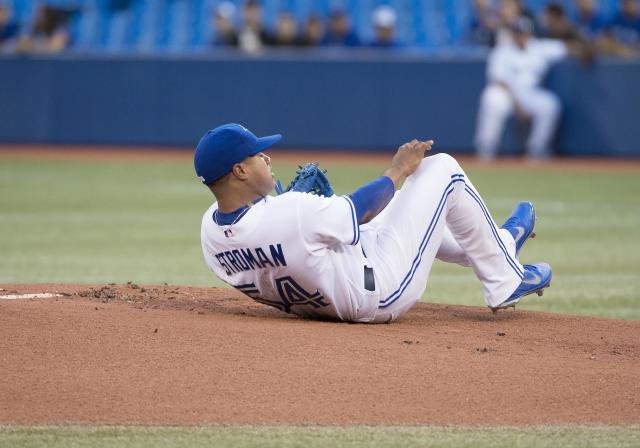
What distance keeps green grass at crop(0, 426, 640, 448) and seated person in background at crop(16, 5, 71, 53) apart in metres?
16.7

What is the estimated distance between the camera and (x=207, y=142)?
531cm

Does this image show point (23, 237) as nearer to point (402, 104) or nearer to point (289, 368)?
point (289, 368)

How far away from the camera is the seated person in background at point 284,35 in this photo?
19.8m

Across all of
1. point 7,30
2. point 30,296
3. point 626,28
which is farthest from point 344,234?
point 7,30

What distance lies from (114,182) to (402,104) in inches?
210

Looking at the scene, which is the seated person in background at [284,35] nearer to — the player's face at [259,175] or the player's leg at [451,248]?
the player's leg at [451,248]

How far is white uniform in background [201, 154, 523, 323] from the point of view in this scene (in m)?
5.26

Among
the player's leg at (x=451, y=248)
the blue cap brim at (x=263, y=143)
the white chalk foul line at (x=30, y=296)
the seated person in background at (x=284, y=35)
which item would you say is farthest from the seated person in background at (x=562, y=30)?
the blue cap brim at (x=263, y=143)

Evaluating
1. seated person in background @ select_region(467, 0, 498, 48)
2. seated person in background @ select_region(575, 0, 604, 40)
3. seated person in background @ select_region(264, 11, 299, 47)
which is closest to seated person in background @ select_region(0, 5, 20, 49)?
seated person in background @ select_region(264, 11, 299, 47)

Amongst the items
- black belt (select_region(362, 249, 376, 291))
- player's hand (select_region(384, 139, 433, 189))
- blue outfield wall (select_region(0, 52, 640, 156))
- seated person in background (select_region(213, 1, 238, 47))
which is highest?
player's hand (select_region(384, 139, 433, 189))

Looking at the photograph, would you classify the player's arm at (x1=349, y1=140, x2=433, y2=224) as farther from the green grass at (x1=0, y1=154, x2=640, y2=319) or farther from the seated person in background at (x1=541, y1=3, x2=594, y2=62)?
the seated person in background at (x1=541, y1=3, x2=594, y2=62)

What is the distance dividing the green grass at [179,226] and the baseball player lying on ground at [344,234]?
1782 millimetres

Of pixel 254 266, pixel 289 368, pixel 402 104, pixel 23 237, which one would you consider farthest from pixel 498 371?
pixel 402 104

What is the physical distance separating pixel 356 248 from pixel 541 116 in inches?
521
